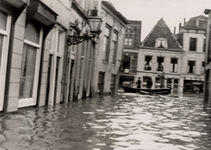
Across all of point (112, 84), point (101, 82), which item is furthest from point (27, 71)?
point (112, 84)

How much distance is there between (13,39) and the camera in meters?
Result: 7.21

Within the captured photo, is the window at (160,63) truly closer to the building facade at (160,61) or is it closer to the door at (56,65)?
the building facade at (160,61)

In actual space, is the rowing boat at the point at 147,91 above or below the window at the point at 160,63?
below

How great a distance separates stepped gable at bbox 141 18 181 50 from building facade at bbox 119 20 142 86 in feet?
3.70

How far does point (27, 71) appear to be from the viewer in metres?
8.63

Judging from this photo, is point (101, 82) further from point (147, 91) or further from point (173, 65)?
point (173, 65)

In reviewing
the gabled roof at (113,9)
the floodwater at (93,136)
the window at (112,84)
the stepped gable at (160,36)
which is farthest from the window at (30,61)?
the stepped gable at (160,36)

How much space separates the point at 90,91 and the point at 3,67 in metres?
10.6

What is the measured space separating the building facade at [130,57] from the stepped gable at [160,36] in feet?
3.70

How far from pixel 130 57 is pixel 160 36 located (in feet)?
15.5

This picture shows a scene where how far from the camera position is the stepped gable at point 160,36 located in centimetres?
4044

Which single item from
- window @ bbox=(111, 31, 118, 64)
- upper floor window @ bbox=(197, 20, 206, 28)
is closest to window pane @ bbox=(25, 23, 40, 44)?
window @ bbox=(111, 31, 118, 64)

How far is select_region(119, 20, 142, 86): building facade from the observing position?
129 feet

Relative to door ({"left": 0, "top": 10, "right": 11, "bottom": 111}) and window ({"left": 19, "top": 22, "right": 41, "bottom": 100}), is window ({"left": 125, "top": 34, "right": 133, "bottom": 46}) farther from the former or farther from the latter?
door ({"left": 0, "top": 10, "right": 11, "bottom": 111})
